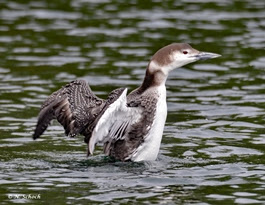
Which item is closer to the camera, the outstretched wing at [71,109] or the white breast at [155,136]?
the outstretched wing at [71,109]

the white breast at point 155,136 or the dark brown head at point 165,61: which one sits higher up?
the dark brown head at point 165,61

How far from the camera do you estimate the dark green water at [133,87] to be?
29.4 feet

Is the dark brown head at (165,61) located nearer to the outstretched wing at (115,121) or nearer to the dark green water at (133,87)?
the outstretched wing at (115,121)

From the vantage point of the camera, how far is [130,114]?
9.88 metres

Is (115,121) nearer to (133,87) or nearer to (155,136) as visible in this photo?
(155,136)

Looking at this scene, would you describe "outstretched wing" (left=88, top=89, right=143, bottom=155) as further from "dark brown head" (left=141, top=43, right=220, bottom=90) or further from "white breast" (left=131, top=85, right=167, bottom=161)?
"dark brown head" (left=141, top=43, right=220, bottom=90)

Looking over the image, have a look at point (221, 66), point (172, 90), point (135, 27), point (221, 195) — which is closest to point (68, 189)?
point (221, 195)

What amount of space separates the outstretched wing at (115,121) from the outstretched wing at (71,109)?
0.24 meters

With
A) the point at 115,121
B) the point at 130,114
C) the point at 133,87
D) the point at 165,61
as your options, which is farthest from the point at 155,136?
the point at 133,87

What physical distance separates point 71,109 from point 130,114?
27.1 inches

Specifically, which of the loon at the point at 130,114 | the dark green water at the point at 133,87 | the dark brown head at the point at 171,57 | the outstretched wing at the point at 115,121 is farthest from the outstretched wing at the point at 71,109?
the dark brown head at the point at 171,57

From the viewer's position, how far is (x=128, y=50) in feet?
52.4

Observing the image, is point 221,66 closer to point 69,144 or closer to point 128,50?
point 128,50

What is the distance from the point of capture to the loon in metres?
9.89
